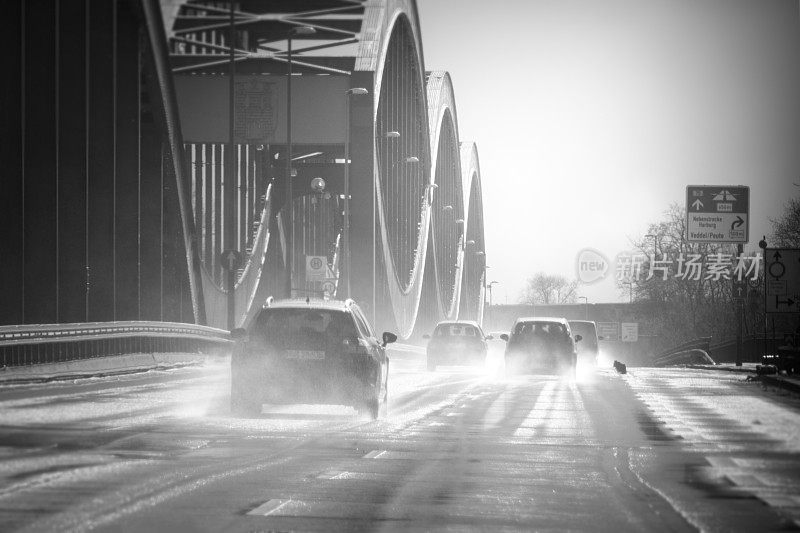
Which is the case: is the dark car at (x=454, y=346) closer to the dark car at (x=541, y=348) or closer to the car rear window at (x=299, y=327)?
the dark car at (x=541, y=348)

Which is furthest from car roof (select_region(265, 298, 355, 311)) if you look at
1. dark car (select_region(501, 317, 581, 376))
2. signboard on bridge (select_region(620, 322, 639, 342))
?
signboard on bridge (select_region(620, 322, 639, 342))

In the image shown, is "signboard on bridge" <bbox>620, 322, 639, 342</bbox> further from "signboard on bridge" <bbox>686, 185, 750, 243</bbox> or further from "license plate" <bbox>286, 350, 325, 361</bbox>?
"license plate" <bbox>286, 350, 325, 361</bbox>

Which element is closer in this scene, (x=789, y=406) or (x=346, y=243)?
(x=789, y=406)

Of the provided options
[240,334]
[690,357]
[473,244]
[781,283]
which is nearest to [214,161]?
[690,357]

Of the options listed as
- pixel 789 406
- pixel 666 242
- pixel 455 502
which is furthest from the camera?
pixel 666 242

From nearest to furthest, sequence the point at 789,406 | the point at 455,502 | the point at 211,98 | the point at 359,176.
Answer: the point at 455,502
the point at 789,406
the point at 211,98
the point at 359,176

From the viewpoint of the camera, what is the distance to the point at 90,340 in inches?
1037

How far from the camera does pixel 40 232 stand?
28.5 meters

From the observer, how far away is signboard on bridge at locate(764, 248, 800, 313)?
32.5 metres

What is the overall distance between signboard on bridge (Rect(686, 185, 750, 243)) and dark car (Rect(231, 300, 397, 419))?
1257 inches

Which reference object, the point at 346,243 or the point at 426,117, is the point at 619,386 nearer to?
the point at 346,243

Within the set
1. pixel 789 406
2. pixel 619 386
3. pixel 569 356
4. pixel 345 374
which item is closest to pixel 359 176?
pixel 569 356

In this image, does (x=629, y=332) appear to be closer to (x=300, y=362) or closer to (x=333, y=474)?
(x=300, y=362)

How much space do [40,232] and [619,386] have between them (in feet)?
40.2
